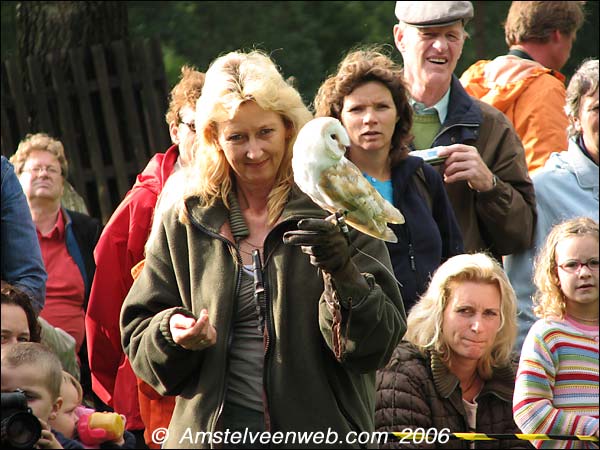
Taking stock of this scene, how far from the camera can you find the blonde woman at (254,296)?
3.97 m

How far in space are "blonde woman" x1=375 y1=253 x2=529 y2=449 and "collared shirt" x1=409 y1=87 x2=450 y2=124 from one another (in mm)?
1039

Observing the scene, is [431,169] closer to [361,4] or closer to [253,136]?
[253,136]

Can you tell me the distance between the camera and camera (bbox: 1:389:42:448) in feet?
11.9

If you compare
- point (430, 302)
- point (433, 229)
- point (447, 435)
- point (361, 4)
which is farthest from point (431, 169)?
point (361, 4)

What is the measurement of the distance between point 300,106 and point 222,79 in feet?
0.89

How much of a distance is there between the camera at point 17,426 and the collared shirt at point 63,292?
318 centimetres

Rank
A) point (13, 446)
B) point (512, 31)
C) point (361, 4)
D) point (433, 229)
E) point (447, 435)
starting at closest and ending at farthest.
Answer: point (13, 446), point (447, 435), point (433, 229), point (512, 31), point (361, 4)

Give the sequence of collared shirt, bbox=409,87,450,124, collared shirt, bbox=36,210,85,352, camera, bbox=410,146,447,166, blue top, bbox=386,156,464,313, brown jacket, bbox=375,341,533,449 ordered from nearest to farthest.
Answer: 1. brown jacket, bbox=375,341,533,449
2. blue top, bbox=386,156,464,313
3. camera, bbox=410,146,447,166
4. collared shirt, bbox=409,87,450,124
5. collared shirt, bbox=36,210,85,352

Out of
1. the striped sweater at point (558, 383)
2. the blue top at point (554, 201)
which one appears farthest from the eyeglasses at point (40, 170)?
the striped sweater at point (558, 383)

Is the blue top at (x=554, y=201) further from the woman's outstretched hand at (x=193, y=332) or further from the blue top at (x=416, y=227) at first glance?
the woman's outstretched hand at (x=193, y=332)

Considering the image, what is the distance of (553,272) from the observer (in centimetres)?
517

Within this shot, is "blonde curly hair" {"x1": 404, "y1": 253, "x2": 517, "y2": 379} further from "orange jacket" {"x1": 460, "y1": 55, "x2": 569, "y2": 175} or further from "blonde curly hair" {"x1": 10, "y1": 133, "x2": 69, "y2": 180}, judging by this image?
"blonde curly hair" {"x1": 10, "y1": 133, "x2": 69, "y2": 180}

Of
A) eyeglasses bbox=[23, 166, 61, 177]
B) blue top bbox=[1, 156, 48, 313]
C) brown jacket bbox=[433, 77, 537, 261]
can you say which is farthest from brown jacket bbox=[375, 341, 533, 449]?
eyeglasses bbox=[23, 166, 61, 177]

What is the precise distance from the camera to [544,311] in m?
5.12
